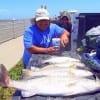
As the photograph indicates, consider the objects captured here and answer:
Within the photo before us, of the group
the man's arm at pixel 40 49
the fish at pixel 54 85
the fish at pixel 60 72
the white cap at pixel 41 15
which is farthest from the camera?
the white cap at pixel 41 15

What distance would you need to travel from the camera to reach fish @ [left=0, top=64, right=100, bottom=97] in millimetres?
3733

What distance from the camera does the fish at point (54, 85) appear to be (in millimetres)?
3733

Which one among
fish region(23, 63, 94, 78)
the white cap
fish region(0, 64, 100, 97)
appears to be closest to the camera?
fish region(0, 64, 100, 97)

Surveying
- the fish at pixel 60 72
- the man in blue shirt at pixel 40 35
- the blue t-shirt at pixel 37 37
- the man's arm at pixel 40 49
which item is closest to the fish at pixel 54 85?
the fish at pixel 60 72

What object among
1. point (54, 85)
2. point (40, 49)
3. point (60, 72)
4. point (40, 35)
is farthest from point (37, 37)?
point (54, 85)

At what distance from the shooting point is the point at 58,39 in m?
6.46

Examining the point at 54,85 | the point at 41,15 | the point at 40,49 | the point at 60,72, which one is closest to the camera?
the point at 54,85

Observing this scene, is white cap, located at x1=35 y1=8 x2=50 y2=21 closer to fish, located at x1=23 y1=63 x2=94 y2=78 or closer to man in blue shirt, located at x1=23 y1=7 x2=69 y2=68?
man in blue shirt, located at x1=23 y1=7 x2=69 y2=68

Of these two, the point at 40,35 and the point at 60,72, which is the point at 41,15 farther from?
the point at 60,72

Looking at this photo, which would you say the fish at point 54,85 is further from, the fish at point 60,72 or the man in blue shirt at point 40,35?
the man in blue shirt at point 40,35

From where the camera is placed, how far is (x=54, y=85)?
3775 millimetres

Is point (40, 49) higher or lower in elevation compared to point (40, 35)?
lower

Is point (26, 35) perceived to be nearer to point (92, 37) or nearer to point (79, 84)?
point (92, 37)

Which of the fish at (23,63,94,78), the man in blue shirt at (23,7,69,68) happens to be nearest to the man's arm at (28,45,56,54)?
the man in blue shirt at (23,7,69,68)
